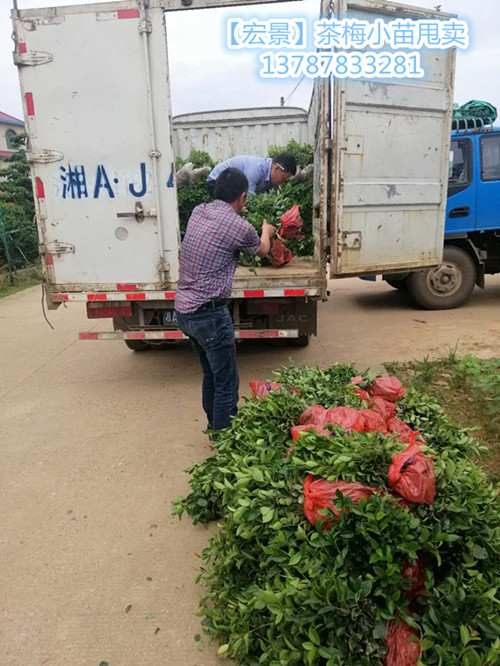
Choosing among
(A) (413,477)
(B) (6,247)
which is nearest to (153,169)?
(A) (413,477)

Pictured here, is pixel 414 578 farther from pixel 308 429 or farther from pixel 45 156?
pixel 45 156

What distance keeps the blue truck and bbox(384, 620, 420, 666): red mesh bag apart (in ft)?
19.8

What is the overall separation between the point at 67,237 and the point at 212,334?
1.92m

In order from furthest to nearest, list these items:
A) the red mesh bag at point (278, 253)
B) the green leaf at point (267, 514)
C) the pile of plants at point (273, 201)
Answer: the pile of plants at point (273, 201) → the red mesh bag at point (278, 253) → the green leaf at point (267, 514)

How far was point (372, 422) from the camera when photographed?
101 inches

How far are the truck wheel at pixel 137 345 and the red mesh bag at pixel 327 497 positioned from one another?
4.42 metres

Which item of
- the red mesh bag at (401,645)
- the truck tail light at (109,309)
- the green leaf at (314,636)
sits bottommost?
the red mesh bag at (401,645)

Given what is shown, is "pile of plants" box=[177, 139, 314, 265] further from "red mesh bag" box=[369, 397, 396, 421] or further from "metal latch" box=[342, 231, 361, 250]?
"red mesh bag" box=[369, 397, 396, 421]

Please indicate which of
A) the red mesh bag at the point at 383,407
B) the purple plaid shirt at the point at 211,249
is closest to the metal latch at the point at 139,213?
the purple plaid shirt at the point at 211,249

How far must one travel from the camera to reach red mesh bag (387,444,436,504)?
196 centimetres

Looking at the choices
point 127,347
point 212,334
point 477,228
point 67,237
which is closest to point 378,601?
point 212,334

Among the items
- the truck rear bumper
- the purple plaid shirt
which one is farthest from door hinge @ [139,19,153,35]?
the truck rear bumper

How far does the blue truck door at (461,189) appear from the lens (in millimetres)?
7254

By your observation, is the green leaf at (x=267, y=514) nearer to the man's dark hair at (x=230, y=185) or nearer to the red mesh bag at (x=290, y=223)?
the man's dark hair at (x=230, y=185)
